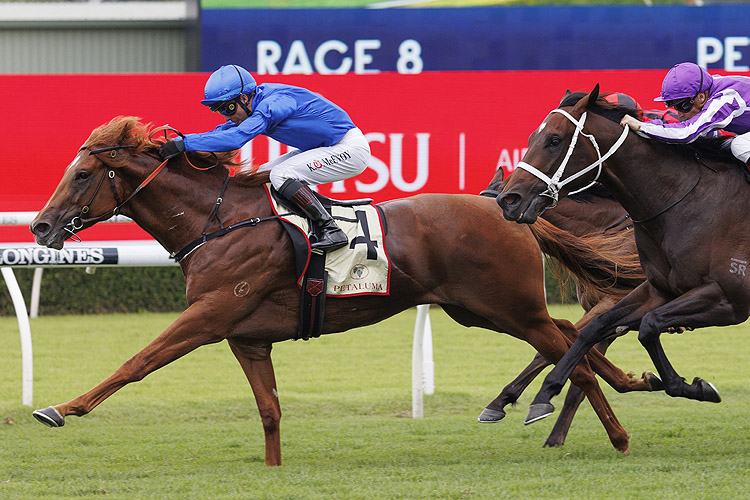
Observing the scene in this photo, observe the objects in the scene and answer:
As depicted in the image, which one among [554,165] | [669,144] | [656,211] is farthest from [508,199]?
[669,144]

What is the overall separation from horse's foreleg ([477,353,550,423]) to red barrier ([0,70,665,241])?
8.77 ft

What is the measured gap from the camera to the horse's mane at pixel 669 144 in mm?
4141

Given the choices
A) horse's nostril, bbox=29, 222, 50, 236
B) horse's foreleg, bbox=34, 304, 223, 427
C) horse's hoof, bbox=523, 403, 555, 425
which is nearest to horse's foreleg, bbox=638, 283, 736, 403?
horse's hoof, bbox=523, 403, 555, 425

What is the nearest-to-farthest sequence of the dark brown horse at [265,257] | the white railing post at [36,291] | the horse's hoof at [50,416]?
the horse's hoof at [50,416], the dark brown horse at [265,257], the white railing post at [36,291]

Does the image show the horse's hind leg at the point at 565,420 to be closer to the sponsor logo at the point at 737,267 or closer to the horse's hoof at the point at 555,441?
the horse's hoof at the point at 555,441

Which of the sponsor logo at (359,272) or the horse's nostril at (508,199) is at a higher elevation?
the horse's nostril at (508,199)

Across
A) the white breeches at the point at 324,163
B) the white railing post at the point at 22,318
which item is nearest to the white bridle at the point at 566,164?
the white breeches at the point at 324,163

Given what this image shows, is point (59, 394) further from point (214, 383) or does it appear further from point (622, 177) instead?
point (622, 177)

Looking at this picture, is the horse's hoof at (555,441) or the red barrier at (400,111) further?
the red barrier at (400,111)

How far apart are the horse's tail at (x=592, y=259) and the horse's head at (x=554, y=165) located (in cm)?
68

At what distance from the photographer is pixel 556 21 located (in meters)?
10.5

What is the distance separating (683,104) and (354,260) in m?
1.45

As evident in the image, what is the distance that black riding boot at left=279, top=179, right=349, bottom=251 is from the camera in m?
4.34

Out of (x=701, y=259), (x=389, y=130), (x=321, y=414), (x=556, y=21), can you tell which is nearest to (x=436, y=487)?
(x=701, y=259)
